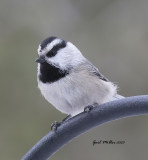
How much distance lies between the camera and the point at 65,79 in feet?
8.39

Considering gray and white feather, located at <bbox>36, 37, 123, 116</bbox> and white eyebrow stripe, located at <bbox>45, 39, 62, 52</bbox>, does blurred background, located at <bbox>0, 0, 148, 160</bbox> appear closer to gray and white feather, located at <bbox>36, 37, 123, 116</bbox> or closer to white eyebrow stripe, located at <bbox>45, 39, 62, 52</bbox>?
gray and white feather, located at <bbox>36, 37, 123, 116</bbox>

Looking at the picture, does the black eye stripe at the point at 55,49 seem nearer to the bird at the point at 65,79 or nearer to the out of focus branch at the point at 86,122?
the bird at the point at 65,79

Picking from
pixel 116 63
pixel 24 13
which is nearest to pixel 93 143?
pixel 116 63

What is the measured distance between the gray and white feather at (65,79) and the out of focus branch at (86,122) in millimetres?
484

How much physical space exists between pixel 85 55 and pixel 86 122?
1.87 metres

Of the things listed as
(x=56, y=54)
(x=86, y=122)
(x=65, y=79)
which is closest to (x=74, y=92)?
(x=65, y=79)

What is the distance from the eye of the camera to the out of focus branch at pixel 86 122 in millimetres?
1912

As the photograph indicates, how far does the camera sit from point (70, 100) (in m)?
2.58

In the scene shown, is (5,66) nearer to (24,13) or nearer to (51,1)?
(24,13)

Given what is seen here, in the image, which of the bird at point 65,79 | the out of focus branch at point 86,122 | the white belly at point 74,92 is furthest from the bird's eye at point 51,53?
the out of focus branch at point 86,122

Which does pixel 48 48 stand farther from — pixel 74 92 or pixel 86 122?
pixel 86 122

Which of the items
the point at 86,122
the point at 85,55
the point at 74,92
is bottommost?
the point at 86,122

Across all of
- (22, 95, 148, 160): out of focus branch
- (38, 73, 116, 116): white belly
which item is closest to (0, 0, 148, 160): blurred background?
(38, 73, 116, 116): white belly

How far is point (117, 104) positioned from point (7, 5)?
2.61m
